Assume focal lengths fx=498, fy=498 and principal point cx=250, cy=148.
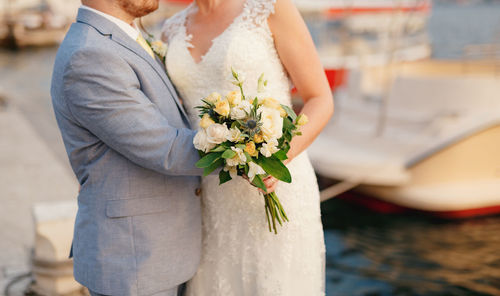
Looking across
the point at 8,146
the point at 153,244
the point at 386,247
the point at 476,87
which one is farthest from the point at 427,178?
the point at 8,146

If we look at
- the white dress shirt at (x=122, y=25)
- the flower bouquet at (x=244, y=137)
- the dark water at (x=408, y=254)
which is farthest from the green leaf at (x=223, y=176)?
the dark water at (x=408, y=254)

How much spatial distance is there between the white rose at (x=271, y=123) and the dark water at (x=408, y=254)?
377 cm

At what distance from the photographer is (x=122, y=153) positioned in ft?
5.57

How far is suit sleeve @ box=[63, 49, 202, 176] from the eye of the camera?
162 centimetres

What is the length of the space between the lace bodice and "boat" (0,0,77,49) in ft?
86.1

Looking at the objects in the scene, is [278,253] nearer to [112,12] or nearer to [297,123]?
[297,123]

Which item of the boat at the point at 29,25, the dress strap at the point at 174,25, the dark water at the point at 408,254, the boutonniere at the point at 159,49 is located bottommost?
the dark water at the point at 408,254

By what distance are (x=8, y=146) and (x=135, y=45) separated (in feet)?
21.9

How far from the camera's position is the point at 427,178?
20.7 ft

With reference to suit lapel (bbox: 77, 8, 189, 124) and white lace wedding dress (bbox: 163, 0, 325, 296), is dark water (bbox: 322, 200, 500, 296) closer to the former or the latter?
white lace wedding dress (bbox: 163, 0, 325, 296)

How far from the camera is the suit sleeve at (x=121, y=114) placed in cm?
162

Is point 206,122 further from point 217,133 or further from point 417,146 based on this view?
point 417,146

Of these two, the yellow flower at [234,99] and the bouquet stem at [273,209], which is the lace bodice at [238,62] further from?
the bouquet stem at [273,209]

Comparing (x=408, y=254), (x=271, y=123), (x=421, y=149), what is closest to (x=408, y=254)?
(x=408, y=254)
